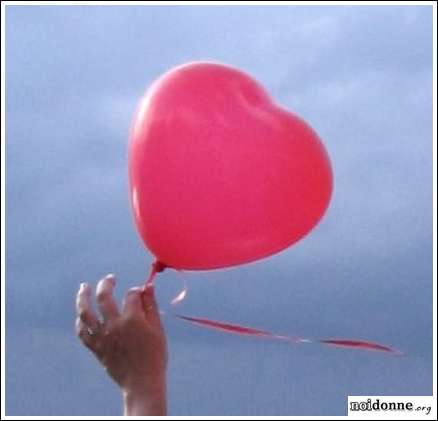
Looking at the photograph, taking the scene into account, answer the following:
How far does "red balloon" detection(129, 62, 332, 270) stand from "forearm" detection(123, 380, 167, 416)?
693mm

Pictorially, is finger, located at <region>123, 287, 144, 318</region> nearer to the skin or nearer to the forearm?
the skin

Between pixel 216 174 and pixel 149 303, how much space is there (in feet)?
1.80

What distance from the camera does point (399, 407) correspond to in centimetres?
401

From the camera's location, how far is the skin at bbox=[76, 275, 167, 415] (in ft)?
6.99

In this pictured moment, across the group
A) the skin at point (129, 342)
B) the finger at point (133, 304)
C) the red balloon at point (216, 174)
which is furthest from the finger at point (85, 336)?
the red balloon at point (216, 174)

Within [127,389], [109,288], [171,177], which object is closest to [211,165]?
[171,177]

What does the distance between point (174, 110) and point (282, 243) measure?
66 centimetres

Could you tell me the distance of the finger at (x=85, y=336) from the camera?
90.1 inches

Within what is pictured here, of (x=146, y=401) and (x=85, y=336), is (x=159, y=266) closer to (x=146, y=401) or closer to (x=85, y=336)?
(x=85, y=336)

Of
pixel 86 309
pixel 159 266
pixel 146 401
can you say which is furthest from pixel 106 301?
pixel 159 266

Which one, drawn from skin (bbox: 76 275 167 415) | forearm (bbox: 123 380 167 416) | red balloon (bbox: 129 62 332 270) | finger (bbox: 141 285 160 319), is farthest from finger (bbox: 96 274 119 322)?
red balloon (bbox: 129 62 332 270)

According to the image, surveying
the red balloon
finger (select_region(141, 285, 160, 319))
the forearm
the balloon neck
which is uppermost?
the red balloon

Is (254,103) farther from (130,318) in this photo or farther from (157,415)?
(157,415)

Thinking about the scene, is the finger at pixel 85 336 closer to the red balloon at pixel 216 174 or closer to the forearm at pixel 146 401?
the forearm at pixel 146 401
